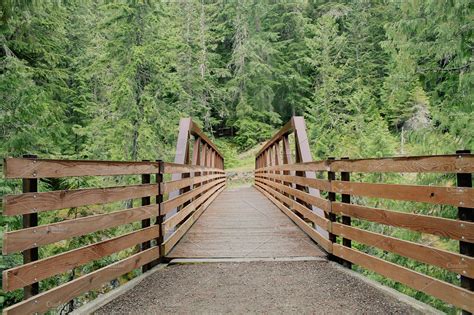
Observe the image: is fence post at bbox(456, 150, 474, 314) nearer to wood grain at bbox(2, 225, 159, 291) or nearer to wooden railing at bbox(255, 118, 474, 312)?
wooden railing at bbox(255, 118, 474, 312)

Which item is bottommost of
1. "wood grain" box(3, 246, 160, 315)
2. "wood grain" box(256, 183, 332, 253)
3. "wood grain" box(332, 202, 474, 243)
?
"wood grain" box(256, 183, 332, 253)

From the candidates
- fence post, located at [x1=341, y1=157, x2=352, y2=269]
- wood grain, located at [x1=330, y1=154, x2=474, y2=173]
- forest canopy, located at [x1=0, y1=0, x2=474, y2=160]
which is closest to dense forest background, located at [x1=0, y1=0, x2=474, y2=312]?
forest canopy, located at [x1=0, y1=0, x2=474, y2=160]

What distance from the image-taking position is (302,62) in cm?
3067

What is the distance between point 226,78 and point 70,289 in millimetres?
30376

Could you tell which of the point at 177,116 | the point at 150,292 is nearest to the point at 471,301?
the point at 150,292

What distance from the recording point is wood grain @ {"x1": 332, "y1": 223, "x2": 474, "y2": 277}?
7.16 feet

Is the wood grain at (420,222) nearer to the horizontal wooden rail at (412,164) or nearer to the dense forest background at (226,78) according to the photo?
the horizontal wooden rail at (412,164)

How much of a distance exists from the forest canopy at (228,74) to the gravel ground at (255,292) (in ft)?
9.66

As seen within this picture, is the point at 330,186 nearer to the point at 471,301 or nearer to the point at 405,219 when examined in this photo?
the point at 405,219

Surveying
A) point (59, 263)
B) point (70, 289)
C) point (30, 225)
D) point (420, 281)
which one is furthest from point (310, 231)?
point (30, 225)

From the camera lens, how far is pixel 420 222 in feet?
8.64

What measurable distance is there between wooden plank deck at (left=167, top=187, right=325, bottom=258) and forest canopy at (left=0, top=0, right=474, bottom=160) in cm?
250

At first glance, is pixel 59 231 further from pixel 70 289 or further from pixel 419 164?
pixel 419 164

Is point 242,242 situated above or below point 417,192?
below
